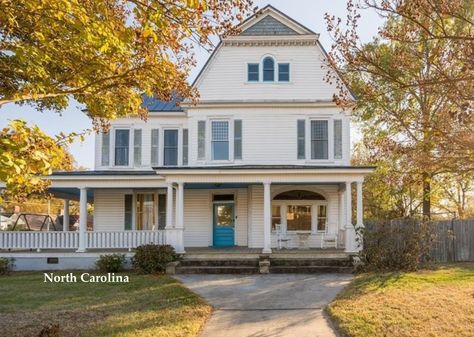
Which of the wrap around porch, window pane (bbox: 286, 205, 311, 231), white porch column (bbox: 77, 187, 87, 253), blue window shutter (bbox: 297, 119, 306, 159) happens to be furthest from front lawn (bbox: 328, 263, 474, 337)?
white porch column (bbox: 77, 187, 87, 253)

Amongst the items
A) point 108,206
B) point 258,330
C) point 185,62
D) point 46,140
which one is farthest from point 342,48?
point 108,206

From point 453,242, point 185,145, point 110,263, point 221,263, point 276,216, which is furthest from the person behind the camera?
point 185,145

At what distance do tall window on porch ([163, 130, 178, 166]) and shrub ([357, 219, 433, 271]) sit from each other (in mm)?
9038

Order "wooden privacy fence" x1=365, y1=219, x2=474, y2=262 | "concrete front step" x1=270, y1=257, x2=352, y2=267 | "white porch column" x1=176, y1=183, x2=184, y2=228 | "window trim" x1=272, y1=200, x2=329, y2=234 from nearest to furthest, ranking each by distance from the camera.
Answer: "concrete front step" x1=270, y1=257, x2=352, y2=267, "white porch column" x1=176, y1=183, x2=184, y2=228, "window trim" x1=272, y1=200, x2=329, y2=234, "wooden privacy fence" x1=365, y1=219, x2=474, y2=262

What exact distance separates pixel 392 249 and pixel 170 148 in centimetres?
1047

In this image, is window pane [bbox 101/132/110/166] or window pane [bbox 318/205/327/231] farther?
window pane [bbox 101/132/110/166]

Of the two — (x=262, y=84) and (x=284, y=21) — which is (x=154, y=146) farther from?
(x=284, y=21)

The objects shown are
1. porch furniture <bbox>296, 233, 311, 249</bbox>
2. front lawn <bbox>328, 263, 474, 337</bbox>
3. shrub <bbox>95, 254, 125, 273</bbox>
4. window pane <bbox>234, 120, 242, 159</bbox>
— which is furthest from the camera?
window pane <bbox>234, 120, 242, 159</bbox>

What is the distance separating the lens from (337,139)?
1798cm

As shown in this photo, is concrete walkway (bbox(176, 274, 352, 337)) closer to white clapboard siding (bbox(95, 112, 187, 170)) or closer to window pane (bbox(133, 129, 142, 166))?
window pane (bbox(133, 129, 142, 166))

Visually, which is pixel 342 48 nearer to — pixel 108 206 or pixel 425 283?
pixel 425 283

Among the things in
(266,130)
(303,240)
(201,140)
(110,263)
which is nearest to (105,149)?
(201,140)

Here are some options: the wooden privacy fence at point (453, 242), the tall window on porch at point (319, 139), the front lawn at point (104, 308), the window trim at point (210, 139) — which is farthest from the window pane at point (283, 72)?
the front lawn at point (104, 308)

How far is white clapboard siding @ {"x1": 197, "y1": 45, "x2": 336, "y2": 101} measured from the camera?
1823 cm
